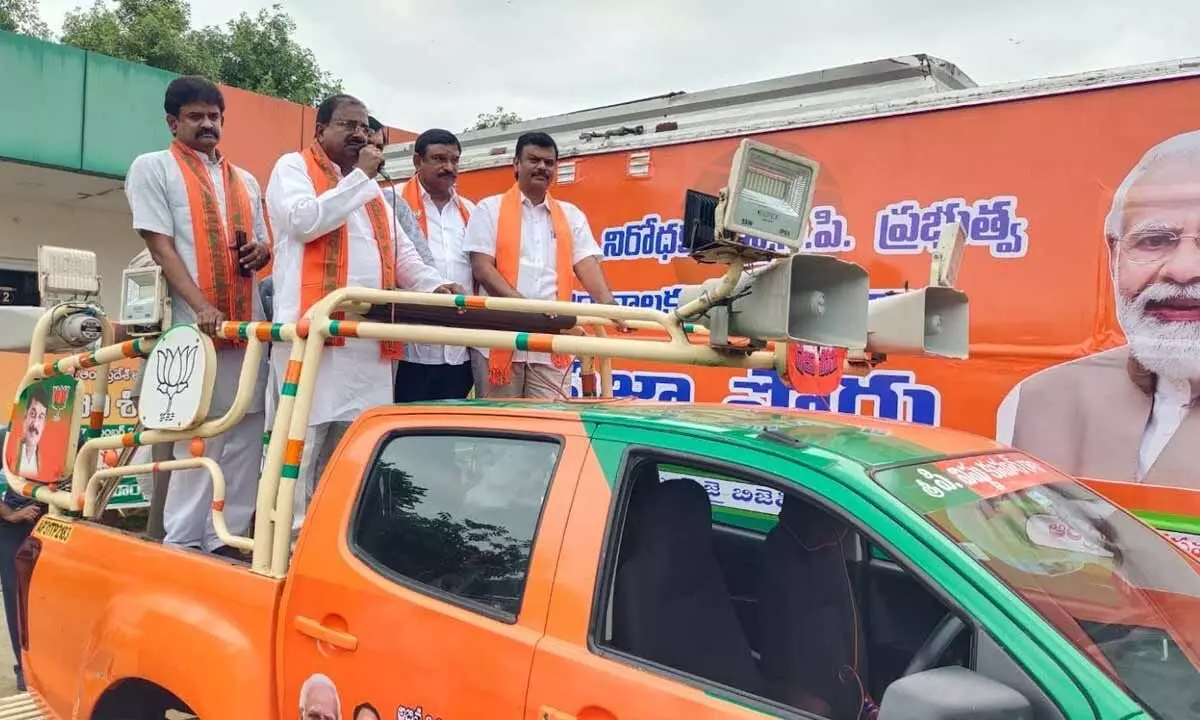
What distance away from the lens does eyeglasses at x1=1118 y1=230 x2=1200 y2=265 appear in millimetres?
3453

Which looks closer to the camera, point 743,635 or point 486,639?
point 486,639

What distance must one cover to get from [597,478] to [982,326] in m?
2.58

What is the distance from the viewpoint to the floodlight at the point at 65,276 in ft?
11.5

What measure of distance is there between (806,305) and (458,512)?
950mm

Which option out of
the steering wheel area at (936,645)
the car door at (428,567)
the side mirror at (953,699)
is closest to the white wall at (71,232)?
the car door at (428,567)

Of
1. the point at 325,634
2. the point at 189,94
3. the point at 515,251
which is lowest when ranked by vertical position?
the point at 325,634

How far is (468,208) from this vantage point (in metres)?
4.83

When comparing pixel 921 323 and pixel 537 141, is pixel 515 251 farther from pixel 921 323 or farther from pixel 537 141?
pixel 921 323

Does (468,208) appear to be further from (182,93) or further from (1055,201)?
(1055,201)

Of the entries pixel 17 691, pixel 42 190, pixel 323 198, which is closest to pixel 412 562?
pixel 323 198

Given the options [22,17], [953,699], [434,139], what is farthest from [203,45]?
[953,699]

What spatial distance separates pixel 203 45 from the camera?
20.1 m

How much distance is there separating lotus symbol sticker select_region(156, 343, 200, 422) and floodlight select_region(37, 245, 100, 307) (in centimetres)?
95

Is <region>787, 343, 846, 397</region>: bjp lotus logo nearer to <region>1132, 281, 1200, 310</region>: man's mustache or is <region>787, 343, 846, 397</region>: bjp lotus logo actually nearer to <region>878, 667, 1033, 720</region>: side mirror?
<region>878, 667, 1033, 720</region>: side mirror
